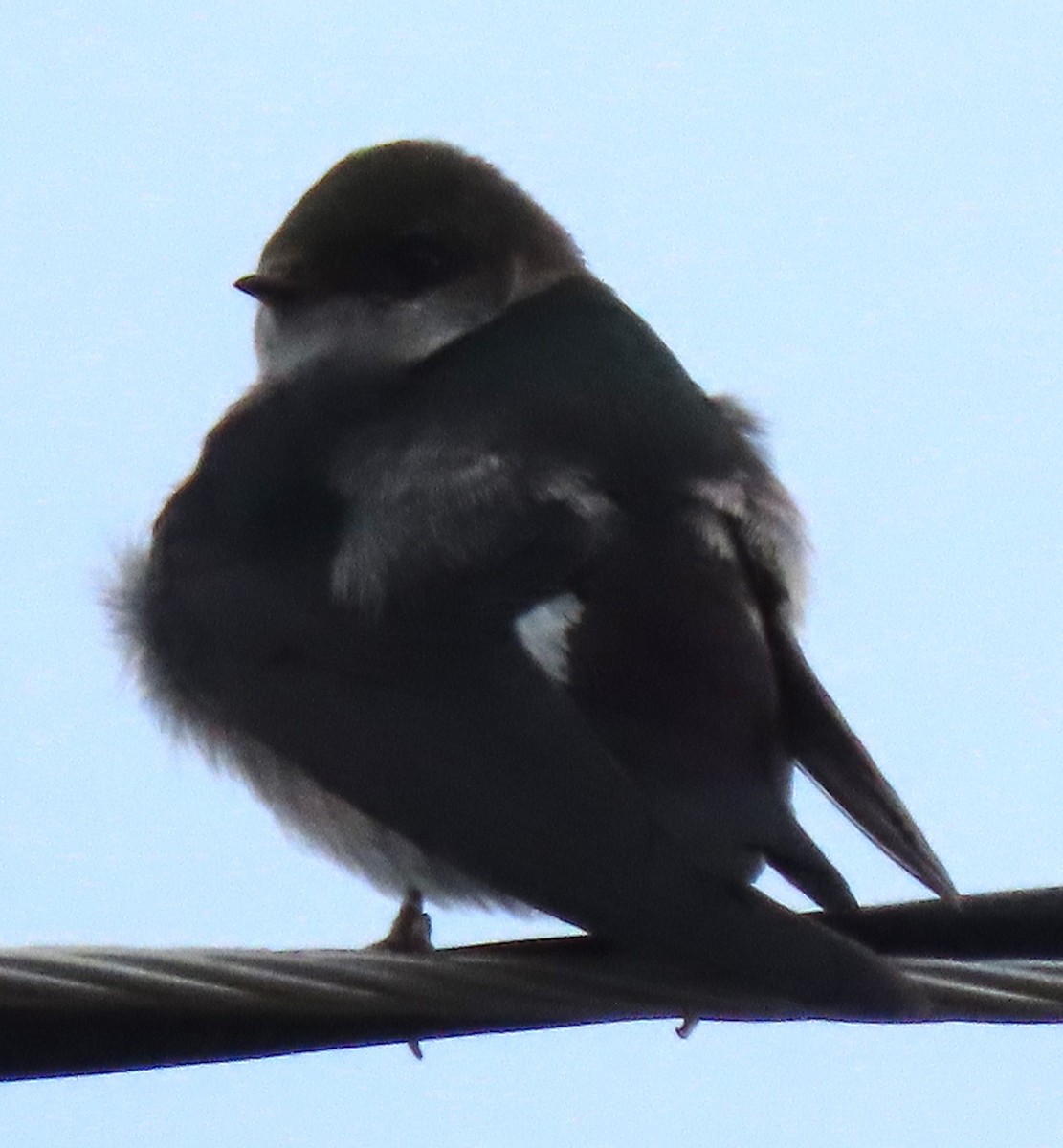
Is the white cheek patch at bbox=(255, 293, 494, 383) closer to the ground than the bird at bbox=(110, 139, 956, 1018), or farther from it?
farther from it

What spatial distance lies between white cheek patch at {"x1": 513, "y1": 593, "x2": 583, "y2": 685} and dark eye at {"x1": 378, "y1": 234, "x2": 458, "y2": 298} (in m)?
1.12

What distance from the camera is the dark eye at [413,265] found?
3258 millimetres

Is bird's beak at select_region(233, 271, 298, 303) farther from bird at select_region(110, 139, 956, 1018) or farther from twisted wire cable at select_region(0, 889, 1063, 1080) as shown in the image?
twisted wire cable at select_region(0, 889, 1063, 1080)

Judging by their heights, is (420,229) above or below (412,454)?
above

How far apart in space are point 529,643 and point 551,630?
0.13 feet

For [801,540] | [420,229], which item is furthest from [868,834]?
[420,229]

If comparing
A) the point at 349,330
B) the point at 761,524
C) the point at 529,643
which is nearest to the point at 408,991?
the point at 529,643

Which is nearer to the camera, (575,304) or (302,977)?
(302,977)

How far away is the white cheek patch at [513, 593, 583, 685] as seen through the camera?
2154 millimetres

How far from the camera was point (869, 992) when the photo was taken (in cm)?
163

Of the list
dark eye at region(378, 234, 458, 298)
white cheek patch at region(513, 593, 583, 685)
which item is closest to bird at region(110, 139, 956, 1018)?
white cheek patch at region(513, 593, 583, 685)

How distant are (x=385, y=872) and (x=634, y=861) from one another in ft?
2.48

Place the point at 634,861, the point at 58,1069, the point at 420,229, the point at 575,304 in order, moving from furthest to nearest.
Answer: the point at 420,229 → the point at 575,304 → the point at 634,861 → the point at 58,1069

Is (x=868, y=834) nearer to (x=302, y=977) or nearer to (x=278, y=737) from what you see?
(x=278, y=737)
